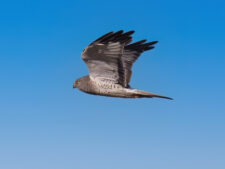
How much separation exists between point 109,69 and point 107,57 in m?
0.53

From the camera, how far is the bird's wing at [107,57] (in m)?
12.2

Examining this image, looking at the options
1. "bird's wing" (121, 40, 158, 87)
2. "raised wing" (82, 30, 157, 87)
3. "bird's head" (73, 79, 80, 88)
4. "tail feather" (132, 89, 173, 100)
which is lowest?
"tail feather" (132, 89, 173, 100)

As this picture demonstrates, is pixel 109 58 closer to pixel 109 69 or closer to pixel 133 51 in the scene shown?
pixel 109 69

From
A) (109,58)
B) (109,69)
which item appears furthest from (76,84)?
(109,58)

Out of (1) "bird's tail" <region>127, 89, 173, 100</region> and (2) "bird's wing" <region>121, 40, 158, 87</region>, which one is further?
(2) "bird's wing" <region>121, 40, 158, 87</region>

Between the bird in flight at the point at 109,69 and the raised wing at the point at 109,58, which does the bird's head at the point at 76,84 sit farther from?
the raised wing at the point at 109,58

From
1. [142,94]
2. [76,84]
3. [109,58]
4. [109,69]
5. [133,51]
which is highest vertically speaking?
[133,51]

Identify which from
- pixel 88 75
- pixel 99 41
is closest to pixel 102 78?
pixel 88 75

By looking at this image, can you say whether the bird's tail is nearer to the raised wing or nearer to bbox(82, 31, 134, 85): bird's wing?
the raised wing

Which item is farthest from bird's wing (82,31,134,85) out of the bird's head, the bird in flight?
the bird's head

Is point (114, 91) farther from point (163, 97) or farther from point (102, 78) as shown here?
point (163, 97)

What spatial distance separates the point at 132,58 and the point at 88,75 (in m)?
1.87

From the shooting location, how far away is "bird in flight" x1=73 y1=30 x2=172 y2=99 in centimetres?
1230

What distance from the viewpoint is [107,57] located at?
1285 cm
